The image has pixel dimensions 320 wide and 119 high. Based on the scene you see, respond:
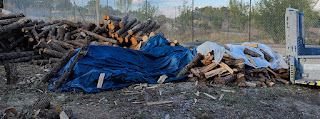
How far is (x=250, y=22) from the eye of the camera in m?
13.4

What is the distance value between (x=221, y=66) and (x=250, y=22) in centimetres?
752

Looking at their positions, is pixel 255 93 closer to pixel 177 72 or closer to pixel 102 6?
pixel 177 72

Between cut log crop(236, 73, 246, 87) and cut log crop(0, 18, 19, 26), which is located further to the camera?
cut log crop(0, 18, 19, 26)

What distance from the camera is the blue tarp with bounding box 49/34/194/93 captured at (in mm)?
6320

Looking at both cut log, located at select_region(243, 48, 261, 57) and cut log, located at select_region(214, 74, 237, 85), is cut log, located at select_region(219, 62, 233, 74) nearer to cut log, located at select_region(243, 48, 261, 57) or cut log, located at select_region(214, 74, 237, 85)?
cut log, located at select_region(214, 74, 237, 85)

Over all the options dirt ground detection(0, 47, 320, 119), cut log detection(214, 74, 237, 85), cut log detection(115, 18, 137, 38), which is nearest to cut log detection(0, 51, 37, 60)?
dirt ground detection(0, 47, 320, 119)

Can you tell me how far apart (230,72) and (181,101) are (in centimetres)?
212

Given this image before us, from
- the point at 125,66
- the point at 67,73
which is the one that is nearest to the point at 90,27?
the point at 125,66

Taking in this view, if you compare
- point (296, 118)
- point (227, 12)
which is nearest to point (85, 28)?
point (296, 118)

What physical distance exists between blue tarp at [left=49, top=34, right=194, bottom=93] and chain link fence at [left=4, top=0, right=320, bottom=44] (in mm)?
6169

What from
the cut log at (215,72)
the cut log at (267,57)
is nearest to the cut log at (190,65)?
the cut log at (215,72)

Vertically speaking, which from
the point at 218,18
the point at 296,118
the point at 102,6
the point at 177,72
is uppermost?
the point at 102,6

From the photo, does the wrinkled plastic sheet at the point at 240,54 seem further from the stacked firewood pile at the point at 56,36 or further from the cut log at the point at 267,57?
the stacked firewood pile at the point at 56,36

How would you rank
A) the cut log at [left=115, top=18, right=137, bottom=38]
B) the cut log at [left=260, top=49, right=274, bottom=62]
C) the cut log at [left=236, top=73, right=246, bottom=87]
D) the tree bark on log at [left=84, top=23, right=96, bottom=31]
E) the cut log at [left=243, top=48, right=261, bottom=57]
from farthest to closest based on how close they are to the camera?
1. the tree bark on log at [left=84, top=23, right=96, bottom=31]
2. the cut log at [left=115, top=18, right=137, bottom=38]
3. the cut log at [left=260, top=49, right=274, bottom=62]
4. the cut log at [left=243, top=48, right=261, bottom=57]
5. the cut log at [left=236, top=73, right=246, bottom=87]
